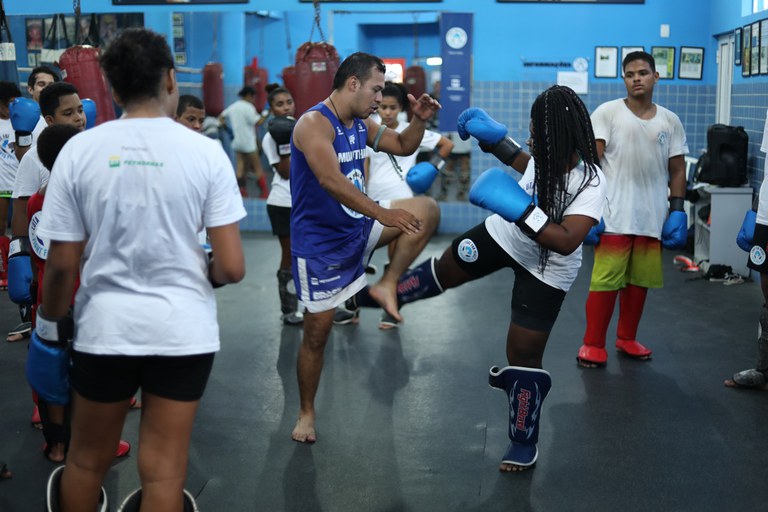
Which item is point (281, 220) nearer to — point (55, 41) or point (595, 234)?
point (595, 234)

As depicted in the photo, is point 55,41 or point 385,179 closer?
point 385,179

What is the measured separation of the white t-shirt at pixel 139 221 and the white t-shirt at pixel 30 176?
142 cm

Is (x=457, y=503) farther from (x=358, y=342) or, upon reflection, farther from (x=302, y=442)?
(x=358, y=342)

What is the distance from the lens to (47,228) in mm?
2037

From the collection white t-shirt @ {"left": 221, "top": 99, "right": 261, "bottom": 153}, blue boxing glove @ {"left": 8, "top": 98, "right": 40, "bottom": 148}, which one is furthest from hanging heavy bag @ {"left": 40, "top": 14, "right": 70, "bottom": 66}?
blue boxing glove @ {"left": 8, "top": 98, "right": 40, "bottom": 148}

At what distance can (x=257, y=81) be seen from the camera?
31.5 ft

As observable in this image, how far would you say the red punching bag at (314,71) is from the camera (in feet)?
22.4

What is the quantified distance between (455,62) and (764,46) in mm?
3083

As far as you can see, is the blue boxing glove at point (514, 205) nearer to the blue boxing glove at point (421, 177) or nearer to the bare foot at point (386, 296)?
the bare foot at point (386, 296)

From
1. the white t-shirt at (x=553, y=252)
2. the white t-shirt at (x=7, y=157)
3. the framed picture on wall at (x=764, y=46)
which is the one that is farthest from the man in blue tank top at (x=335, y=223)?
the framed picture on wall at (x=764, y=46)

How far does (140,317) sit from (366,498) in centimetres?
133

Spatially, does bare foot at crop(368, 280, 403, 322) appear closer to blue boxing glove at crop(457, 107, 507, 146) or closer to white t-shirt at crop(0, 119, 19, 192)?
blue boxing glove at crop(457, 107, 507, 146)

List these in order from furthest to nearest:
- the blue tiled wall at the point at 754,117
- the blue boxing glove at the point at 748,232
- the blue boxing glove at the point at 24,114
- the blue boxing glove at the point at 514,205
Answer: the blue tiled wall at the point at 754,117, the blue boxing glove at the point at 24,114, the blue boxing glove at the point at 748,232, the blue boxing glove at the point at 514,205

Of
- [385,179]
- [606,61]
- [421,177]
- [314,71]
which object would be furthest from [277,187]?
[606,61]
